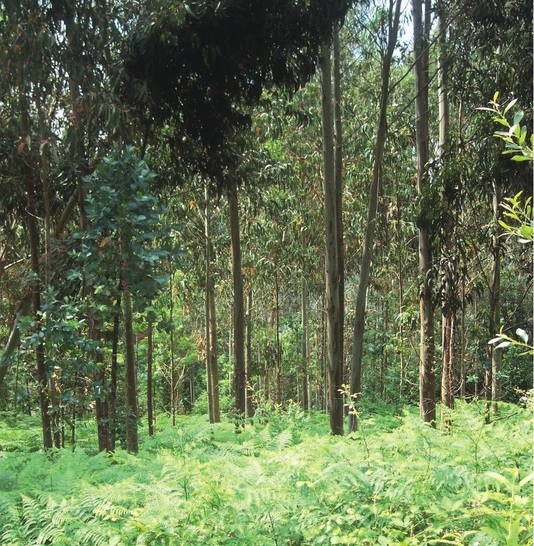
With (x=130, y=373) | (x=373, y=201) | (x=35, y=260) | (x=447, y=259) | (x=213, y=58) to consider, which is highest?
(x=213, y=58)

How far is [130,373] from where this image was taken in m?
5.33

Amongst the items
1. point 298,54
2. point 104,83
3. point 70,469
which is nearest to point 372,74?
point 298,54

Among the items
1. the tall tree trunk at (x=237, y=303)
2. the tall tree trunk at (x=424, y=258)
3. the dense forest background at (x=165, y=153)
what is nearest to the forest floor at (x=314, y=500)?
the dense forest background at (x=165, y=153)

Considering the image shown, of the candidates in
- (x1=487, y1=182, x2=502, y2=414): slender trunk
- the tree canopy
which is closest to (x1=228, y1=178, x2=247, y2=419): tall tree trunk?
the tree canopy

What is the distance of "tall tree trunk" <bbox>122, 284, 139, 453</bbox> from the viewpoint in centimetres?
493

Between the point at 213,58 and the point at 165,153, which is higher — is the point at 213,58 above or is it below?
above

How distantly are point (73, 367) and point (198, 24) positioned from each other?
3.16 meters

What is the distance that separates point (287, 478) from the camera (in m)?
2.88

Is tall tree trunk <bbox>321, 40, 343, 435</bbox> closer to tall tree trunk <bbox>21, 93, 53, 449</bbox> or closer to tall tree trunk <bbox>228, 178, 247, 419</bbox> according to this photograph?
tall tree trunk <bbox>228, 178, 247, 419</bbox>

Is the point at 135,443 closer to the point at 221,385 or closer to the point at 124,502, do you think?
the point at 124,502

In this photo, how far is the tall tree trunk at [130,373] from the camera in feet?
16.2

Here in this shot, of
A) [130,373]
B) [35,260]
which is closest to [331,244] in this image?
[130,373]

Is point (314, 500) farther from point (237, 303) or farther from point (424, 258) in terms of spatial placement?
point (237, 303)

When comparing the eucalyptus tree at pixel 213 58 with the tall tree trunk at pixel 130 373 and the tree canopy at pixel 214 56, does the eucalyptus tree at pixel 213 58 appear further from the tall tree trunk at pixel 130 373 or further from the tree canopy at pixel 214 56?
the tall tree trunk at pixel 130 373
